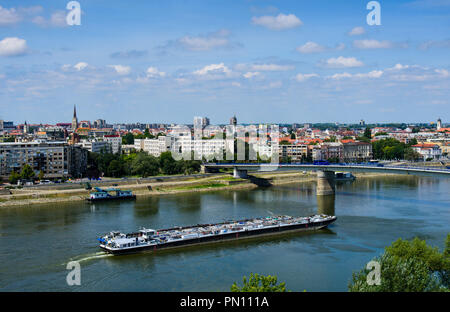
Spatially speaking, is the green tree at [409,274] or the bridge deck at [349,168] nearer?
the green tree at [409,274]

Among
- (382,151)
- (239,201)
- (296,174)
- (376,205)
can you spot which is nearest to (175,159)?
(296,174)

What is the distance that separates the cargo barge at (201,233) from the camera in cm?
1470

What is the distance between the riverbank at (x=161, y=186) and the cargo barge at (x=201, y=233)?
1052 cm

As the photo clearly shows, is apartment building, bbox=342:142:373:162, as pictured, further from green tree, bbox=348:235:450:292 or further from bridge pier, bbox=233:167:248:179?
green tree, bbox=348:235:450:292

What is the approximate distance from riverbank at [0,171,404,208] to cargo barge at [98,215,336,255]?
34.5 feet

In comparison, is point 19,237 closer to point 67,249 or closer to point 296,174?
point 67,249

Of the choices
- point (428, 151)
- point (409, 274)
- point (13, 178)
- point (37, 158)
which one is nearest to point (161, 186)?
point (37, 158)

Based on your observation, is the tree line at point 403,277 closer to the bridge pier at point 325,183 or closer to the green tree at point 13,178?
the bridge pier at point 325,183

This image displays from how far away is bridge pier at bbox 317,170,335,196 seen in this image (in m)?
26.9
